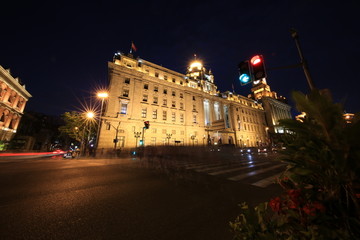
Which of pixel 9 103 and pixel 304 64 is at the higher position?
pixel 9 103

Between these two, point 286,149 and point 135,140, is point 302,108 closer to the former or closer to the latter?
point 286,149

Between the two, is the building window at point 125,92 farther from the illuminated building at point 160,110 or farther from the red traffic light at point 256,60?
the red traffic light at point 256,60

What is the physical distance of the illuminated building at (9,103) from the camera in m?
20.7

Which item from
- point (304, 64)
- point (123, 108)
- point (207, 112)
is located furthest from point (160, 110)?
point (304, 64)

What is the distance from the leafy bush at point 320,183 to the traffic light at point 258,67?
181 inches

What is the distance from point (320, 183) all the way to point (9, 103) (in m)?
36.8

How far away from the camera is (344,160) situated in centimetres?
82

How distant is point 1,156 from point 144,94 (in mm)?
19589

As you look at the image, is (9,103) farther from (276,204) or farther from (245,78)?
(276,204)

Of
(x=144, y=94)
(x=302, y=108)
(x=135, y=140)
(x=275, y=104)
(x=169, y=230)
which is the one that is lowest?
(x=169, y=230)

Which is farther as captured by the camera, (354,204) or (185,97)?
(185,97)

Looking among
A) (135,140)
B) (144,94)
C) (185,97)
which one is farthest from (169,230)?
(185,97)

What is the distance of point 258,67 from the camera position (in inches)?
200

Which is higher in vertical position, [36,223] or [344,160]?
[344,160]
